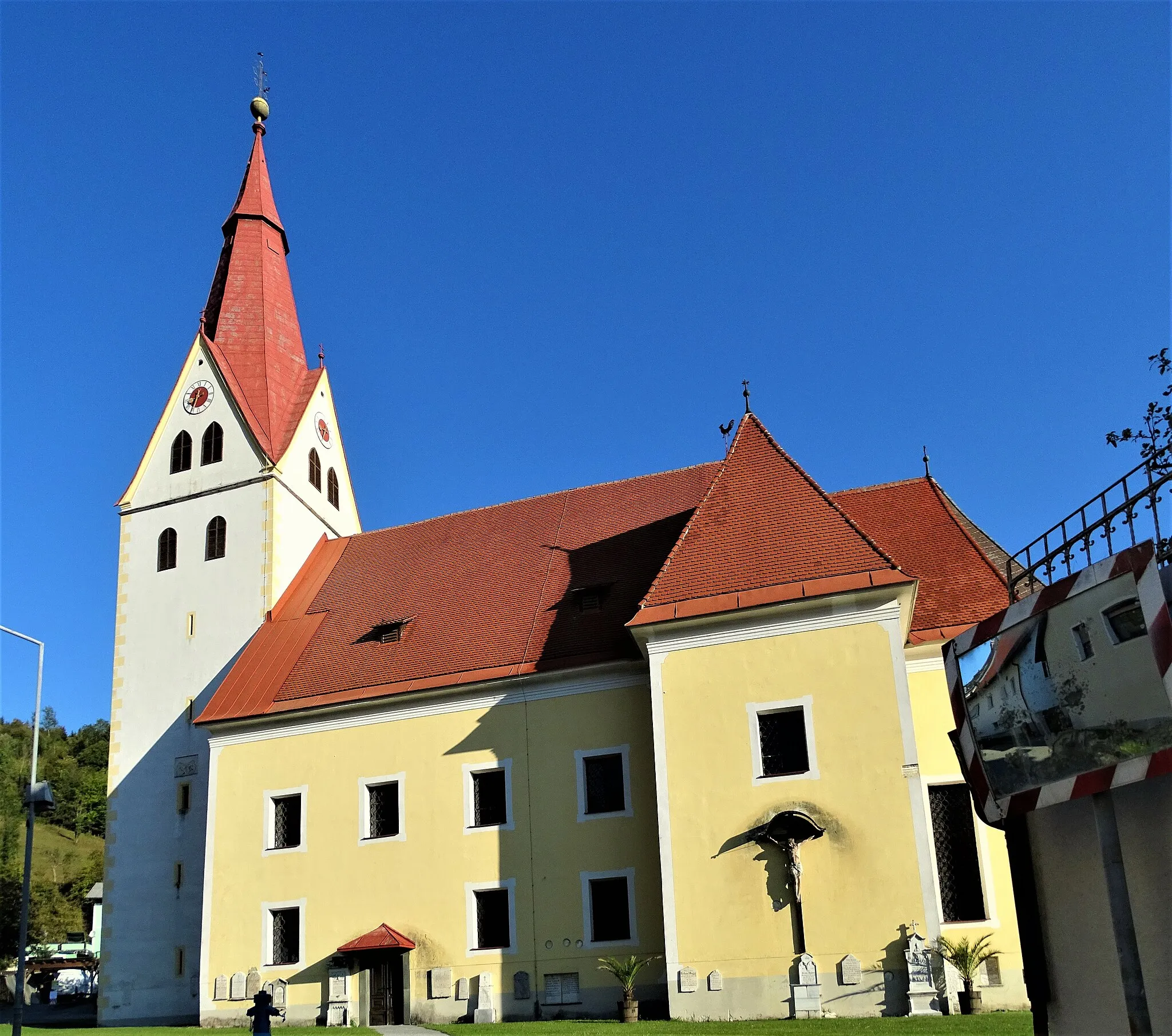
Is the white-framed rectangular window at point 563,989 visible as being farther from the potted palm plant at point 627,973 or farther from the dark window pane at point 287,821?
the dark window pane at point 287,821

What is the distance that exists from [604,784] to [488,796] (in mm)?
2514

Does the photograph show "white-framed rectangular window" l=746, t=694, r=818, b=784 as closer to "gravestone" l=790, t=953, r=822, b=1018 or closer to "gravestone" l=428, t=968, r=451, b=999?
"gravestone" l=790, t=953, r=822, b=1018

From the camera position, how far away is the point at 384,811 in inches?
974

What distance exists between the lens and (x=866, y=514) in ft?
86.6

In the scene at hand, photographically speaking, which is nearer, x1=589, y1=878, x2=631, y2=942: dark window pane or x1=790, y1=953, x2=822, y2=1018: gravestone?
x1=790, y1=953, x2=822, y2=1018: gravestone

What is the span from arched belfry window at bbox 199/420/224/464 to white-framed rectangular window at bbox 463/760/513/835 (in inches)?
528

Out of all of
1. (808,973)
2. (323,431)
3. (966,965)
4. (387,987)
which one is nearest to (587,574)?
(387,987)

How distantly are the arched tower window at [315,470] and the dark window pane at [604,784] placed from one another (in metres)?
14.4

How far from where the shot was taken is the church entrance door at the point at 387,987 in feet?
75.9

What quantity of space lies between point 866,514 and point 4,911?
4443cm

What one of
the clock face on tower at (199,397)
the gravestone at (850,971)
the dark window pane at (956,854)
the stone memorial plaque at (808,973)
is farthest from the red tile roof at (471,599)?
the gravestone at (850,971)

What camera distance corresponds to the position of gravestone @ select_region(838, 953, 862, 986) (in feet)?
62.2

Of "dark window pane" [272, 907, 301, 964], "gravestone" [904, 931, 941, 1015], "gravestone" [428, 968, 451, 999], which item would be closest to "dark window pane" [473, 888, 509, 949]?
"gravestone" [428, 968, 451, 999]

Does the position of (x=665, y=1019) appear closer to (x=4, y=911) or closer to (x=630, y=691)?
(x=630, y=691)
